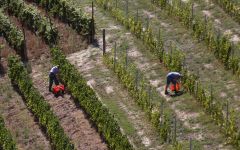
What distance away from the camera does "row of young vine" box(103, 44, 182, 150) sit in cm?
2494

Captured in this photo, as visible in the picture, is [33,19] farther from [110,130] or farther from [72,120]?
[110,130]

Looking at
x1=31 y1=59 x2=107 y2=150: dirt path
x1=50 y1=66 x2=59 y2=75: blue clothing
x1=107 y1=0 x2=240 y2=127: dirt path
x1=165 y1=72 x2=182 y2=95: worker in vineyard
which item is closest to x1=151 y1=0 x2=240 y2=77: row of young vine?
x1=107 y1=0 x2=240 y2=127: dirt path

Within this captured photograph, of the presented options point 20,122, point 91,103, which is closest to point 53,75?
point 20,122

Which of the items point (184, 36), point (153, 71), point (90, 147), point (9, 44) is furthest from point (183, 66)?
point (9, 44)

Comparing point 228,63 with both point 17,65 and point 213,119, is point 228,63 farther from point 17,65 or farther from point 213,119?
point 17,65

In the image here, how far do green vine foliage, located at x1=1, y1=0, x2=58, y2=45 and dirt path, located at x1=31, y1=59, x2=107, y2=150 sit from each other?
9.11 feet

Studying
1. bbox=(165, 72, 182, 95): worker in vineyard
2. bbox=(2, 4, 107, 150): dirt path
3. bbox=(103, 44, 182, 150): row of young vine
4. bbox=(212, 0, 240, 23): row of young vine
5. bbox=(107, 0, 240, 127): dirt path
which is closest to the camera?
bbox=(103, 44, 182, 150): row of young vine

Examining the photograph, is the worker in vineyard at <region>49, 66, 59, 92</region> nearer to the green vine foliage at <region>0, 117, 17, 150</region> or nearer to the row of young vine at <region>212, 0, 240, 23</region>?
the green vine foliage at <region>0, 117, 17, 150</region>

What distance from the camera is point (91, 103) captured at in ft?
85.8

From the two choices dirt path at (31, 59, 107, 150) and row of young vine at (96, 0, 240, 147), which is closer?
row of young vine at (96, 0, 240, 147)

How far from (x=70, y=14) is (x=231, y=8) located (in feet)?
27.3

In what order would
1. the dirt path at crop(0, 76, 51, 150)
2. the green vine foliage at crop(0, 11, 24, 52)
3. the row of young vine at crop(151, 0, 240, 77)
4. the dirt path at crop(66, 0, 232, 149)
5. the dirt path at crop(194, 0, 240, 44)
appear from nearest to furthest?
1. the dirt path at crop(66, 0, 232, 149)
2. the dirt path at crop(0, 76, 51, 150)
3. the row of young vine at crop(151, 0, 240, 77)
4. the green vine foliage at crop(0, 11, 24, 52)
5. the dirt path at crop(194, 0, 240, 44)

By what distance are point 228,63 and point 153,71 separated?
3.37m

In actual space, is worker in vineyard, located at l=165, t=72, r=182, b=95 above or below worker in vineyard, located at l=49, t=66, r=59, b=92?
above
